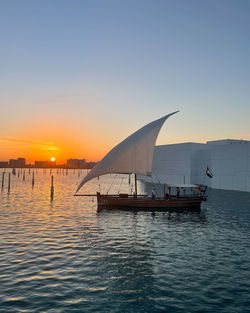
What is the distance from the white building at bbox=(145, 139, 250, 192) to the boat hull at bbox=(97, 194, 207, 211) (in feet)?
108

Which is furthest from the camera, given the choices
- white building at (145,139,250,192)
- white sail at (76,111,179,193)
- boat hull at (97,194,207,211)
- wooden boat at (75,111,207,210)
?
white building at (145,139,250,192)

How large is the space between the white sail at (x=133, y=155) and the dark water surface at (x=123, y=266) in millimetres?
9039

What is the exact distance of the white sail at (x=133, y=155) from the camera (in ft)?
114

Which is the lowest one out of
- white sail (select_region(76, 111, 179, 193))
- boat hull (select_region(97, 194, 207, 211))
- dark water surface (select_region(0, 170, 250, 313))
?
dark water surface (select_region(0, 170, 250, 313))

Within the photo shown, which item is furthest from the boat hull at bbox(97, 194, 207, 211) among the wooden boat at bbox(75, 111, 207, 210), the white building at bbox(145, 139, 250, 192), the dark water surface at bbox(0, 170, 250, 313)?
the white building at bbox(145, 139, 250, 192)

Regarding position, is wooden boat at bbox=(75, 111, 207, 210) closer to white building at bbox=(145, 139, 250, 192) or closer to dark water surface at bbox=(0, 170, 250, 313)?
dark water surface at bbox=(0, 170, 250, 313)

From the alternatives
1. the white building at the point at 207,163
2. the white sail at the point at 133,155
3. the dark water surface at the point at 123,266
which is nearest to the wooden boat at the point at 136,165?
the white sail at the point at 133,155

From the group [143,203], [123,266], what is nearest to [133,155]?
[143,203]

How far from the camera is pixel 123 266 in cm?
1491

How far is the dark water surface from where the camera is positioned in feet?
36.1

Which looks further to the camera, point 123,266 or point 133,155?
point 133,155

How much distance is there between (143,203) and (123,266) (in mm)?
20892

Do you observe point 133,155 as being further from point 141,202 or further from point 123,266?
point 123,266

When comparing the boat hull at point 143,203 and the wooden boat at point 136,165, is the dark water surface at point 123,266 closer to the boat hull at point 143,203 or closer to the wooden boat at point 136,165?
the boat hull at point 143,203
